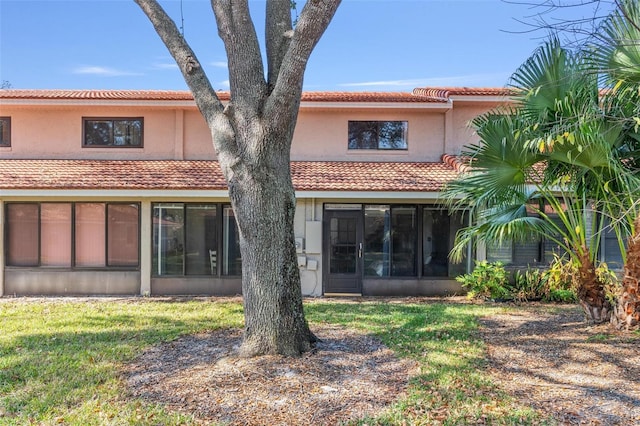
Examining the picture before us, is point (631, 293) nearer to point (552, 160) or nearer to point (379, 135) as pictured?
point (552, 160)

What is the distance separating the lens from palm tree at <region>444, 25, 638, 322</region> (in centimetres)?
713

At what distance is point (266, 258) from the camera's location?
618 cm

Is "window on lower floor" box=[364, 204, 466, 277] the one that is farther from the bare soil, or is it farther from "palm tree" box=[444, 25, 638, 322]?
the bare soil

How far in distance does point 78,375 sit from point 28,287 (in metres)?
8.36

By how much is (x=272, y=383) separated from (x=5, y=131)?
1344 centimetres

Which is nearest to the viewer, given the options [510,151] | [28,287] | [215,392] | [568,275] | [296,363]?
[215,392]

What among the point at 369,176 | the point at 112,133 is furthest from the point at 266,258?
the point at 112,133

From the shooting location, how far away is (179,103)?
44.7 ft

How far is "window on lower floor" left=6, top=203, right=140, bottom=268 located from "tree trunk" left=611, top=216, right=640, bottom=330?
11.3 m

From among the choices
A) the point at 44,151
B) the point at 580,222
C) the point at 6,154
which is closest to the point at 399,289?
the point at 580,222

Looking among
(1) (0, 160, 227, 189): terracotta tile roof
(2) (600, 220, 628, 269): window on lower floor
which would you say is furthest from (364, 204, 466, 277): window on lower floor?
(1) (0, 160, 227, 189): terracotta tile roof

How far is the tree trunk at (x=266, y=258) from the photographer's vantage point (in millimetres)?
6176

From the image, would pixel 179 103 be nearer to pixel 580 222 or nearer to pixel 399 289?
pixel 399 289

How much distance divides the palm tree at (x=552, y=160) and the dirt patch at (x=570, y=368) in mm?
1035
